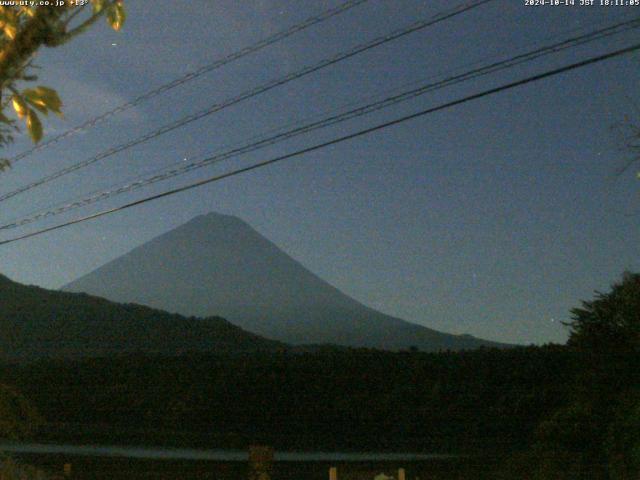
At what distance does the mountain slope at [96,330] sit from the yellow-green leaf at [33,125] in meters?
48.9

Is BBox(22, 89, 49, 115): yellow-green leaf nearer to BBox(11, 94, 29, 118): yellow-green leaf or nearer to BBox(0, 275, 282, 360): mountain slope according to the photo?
BBox(11, 94, 29, 118): yellow-green leaf

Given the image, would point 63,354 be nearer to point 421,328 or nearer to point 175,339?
point 175,339

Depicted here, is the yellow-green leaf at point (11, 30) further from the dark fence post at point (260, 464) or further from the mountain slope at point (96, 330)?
the mountain slope at point (96, 330)

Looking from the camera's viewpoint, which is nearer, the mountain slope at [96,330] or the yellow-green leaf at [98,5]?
the yellow-green leaf at [98,5]

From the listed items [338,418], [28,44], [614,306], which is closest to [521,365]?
[338,418]

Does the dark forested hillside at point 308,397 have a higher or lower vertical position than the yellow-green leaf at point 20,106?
higher

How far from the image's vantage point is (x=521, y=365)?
2822cm

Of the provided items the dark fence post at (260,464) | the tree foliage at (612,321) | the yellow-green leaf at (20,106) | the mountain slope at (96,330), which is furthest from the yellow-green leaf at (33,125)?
the mountain slope at (96,330)

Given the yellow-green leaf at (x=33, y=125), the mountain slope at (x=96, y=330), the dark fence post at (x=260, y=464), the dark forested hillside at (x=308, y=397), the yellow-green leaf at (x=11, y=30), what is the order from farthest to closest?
the mountain slope at (x=96, y=330) < the dark forested hillside at (x=308, y=397) < the dark fence post at (x=260, y=464) < the yellow-green leaf at (x=11, y=30) < the yellow-green leaf at (x=33, y=125)

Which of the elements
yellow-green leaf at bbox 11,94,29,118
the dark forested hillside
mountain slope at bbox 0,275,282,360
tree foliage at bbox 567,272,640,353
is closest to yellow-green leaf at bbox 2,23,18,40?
yellow-green leaf at bbox 11,94,29,118

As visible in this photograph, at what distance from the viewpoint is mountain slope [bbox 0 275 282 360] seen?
55.2m

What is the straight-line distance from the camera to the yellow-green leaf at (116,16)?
4746mm

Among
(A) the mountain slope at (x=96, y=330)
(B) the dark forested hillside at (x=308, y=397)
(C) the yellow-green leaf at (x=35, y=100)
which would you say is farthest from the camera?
(A) the mountain slope at (x=96, y=330)

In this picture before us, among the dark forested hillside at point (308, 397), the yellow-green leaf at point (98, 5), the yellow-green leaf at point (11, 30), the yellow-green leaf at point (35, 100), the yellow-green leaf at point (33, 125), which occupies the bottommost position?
the yellow-green leaf at point (33, 125)
